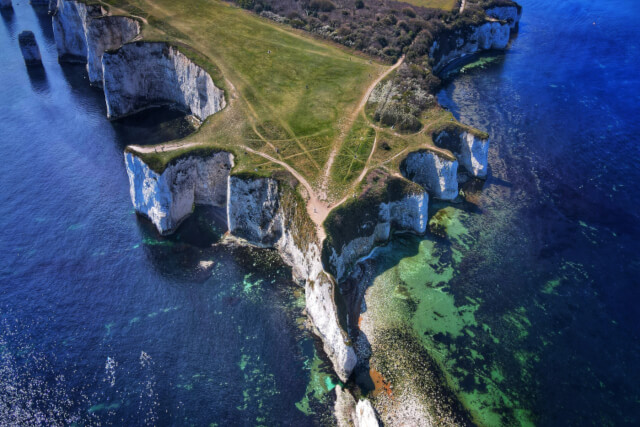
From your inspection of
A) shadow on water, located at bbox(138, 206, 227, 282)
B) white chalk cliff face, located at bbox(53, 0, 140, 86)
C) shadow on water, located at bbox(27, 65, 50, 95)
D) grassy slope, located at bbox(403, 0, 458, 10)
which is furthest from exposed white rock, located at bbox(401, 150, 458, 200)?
shadow on water, located at bbox(27, 65, 50, 95)

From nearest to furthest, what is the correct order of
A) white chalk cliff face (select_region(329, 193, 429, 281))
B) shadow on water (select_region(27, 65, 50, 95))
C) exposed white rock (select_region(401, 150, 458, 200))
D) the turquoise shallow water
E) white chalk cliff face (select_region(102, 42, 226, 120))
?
the turquoise shallow water < white chalk cliff face (select_region(329, 193, 429, 281)) < exposed white rock (select_region(401, 150, 458, 200)) < white chalk cliff face (select_region(102, 42, 226, 120)) < shadow on water (select_region(27, 65, 50, 95))

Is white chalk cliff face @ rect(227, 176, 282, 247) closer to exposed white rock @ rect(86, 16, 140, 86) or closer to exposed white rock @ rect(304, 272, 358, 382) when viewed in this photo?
exposed white rock @ rect(304, 272, 358, 382)

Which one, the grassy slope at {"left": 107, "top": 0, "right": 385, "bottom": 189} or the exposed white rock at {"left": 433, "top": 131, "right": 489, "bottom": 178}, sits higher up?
the grassy slope at {"left": 107, "top": 0, "right": 385, "bottom": 189}

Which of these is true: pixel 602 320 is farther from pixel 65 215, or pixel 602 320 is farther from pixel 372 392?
pixel 65 215

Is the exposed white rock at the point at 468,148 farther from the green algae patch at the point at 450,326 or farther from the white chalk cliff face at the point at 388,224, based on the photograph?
the white chalk cliff face at the point at 388,224

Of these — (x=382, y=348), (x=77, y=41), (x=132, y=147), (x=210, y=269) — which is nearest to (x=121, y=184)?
(x=132, y=147)

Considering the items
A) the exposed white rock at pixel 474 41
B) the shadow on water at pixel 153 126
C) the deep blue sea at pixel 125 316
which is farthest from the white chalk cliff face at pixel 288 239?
the exposed white rock at pixel 474 41

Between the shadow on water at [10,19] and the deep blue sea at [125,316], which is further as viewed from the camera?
the shadow on water at [10,19]
